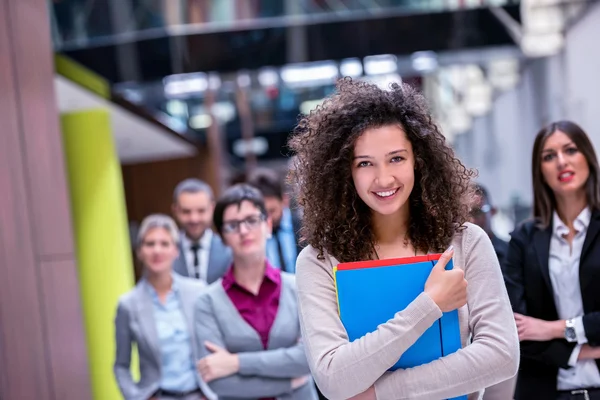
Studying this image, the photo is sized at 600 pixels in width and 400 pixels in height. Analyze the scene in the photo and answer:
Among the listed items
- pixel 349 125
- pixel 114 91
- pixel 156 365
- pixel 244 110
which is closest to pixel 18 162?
pixel 156 365

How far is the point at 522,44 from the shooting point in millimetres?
7086

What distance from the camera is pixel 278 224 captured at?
4.00 m

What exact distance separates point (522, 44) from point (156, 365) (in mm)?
5105

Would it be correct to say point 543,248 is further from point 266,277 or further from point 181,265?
point 181,265

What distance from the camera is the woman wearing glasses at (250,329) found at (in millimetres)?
2639

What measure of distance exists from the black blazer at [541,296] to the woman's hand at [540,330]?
0.03 m

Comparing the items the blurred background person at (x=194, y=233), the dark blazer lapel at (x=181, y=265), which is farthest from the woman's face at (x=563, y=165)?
the dark blazer lapel at (x=181, y=265)

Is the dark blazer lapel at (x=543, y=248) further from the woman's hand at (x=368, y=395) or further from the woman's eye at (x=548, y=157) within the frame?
the woman's hand at (x=368, y=395)

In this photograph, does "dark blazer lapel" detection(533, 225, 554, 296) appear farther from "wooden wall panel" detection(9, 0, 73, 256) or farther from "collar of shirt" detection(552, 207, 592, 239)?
"wooden wall panel" detection(9, 0, 73, 256)

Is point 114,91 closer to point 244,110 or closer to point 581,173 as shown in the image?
point 244,110

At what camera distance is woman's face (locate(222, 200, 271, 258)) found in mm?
2865

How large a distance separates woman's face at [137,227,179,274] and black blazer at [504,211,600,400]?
72.7 inches

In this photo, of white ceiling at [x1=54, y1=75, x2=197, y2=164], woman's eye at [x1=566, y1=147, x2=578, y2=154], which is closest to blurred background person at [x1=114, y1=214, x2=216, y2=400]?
woman's eye at [x1=566, y1=147, x2=578, y2=154]

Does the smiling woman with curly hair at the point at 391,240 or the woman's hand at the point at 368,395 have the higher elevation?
the smiling woman with curly hair at the point at 391,240
